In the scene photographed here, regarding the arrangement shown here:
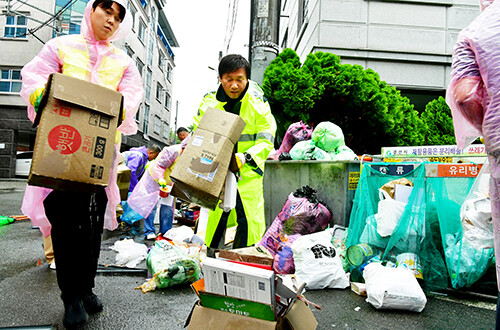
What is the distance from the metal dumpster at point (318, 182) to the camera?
4145 mm

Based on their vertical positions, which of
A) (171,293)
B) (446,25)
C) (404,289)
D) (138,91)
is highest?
(446,25)

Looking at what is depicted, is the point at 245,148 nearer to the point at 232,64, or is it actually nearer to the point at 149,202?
the point at 232,64

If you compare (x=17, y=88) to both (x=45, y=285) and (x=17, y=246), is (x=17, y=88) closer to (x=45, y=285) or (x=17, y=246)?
(x=17, y=246)

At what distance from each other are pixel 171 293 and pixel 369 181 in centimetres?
203

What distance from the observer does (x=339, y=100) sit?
6746 mm

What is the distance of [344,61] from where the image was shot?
9.60 m

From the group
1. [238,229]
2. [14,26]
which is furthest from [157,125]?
[238,229]

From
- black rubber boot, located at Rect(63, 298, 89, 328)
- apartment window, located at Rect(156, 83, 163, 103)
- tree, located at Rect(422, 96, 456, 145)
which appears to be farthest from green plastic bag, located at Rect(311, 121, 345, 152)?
apartment window, located at Rect(156, 83, 163, 103)

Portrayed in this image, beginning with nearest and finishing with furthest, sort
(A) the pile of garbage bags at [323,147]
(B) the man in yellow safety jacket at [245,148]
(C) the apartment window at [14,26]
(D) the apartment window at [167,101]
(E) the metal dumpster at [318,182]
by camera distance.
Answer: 1. (B) the man in yellow safety jacket at [245,148]
2. (E) the metal dumpster at [318,182]
3. (A) the pile of garbage bags at [323,147]
4. (C) the apartment window at [14,26]
5. (D) the apartment window at [167,101]

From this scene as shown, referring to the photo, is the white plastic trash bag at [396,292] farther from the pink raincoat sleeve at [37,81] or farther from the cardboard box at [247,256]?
the pink raincoat sleeve at [37,81]

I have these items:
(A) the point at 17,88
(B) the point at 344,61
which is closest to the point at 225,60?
(B) the point at 344,61

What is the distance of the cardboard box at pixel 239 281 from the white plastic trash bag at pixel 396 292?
47.3 inches

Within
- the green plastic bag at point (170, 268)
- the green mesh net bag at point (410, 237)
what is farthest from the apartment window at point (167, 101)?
the green mesh net bag at point (410, 237)

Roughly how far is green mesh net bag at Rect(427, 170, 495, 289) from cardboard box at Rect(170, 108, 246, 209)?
75.1 inches
